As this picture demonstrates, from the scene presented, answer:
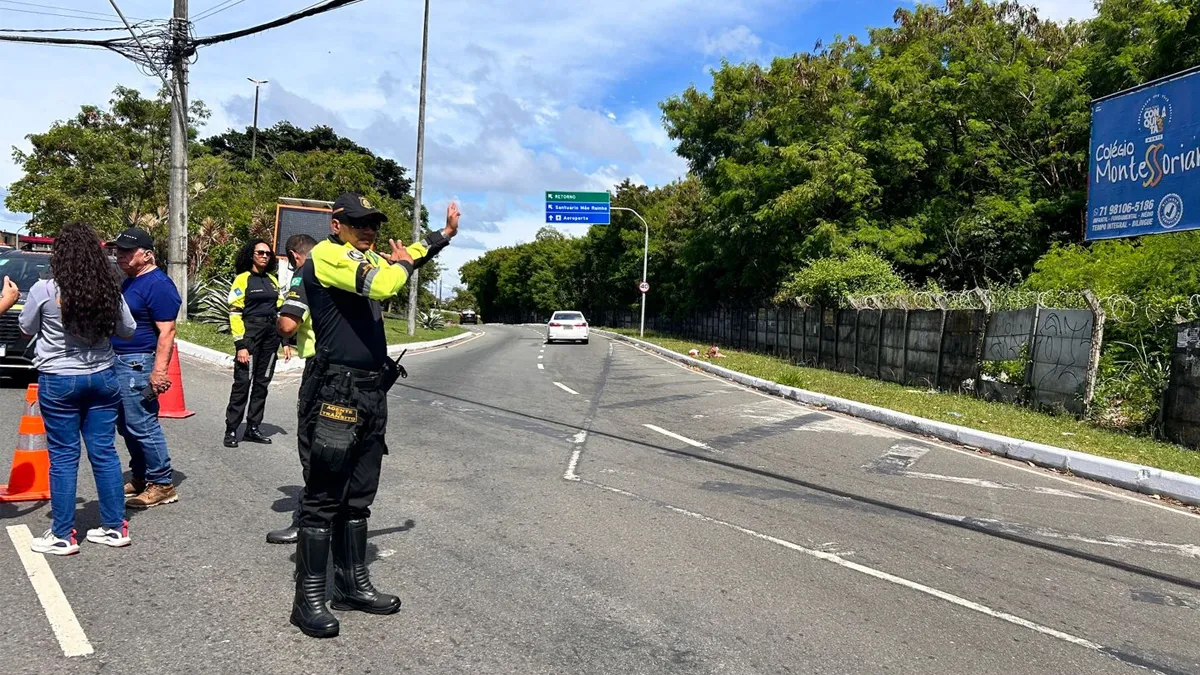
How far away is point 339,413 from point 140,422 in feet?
8.63

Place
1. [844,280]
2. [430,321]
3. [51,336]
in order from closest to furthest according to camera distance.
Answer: [51,336] < [844,280] < [430,321]

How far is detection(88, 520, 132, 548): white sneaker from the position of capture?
471 centimetres

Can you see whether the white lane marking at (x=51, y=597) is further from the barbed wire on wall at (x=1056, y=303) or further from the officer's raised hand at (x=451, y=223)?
the barbed wire on wall at (x=1056, y=303)

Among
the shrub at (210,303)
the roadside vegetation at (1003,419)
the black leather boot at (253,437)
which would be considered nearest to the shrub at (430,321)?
the shrub at (210,303)

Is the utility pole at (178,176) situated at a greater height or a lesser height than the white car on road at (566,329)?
greater

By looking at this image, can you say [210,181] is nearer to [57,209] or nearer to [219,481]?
[57,209]

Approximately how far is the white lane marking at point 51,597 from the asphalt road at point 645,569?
51mm

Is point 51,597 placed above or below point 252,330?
below

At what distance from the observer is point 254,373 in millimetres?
8047

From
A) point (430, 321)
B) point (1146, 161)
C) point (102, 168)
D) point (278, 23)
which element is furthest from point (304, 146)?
point (1146, 161)

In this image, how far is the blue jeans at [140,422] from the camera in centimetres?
530

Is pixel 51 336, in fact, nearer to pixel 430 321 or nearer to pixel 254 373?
pixel 254 373

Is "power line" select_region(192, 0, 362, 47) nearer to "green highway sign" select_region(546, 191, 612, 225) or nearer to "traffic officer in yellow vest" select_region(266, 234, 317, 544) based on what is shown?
"traffic officer in yellow vest" select_region(266, 234, 317, 544)

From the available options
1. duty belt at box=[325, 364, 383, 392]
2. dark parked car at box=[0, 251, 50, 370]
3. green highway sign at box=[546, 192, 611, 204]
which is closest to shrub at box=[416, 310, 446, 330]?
green highway sign at box=[546, 192, 611, 204]
